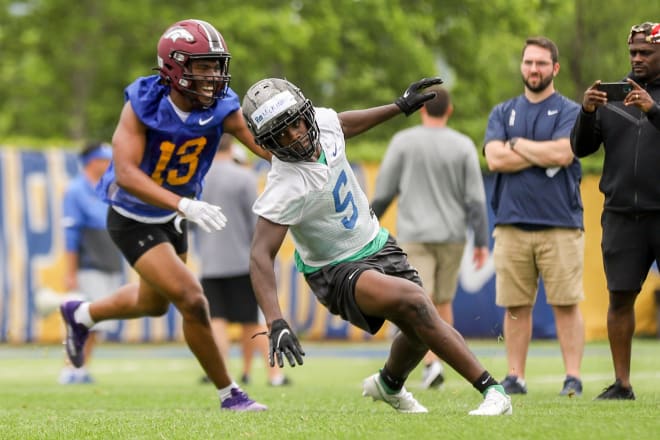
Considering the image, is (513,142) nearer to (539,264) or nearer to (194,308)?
(539,264)

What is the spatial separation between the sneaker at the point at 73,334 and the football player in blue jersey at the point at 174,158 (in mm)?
1451

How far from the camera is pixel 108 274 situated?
40.1 ft

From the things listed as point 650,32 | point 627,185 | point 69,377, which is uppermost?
point 650,32

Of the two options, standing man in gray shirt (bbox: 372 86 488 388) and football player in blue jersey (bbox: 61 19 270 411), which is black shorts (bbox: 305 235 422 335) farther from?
standing man in gray shirt (bbox: 372 86 488 388)

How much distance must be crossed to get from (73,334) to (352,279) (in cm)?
358

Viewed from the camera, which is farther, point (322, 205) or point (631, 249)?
point (631, 249)

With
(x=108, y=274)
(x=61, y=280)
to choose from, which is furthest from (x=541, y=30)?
(x=108, y=274)

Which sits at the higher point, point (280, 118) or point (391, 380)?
point (280, 118)

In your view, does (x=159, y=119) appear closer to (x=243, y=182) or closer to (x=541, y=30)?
(x=243, y=182)

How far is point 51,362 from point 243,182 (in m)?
4.90

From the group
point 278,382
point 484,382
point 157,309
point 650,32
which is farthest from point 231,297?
point 484,382

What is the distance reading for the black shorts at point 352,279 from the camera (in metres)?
6.39

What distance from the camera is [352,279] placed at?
636cm

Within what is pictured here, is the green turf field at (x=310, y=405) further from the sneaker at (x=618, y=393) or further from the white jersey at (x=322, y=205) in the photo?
the white jersey at (x=322, y=205)
